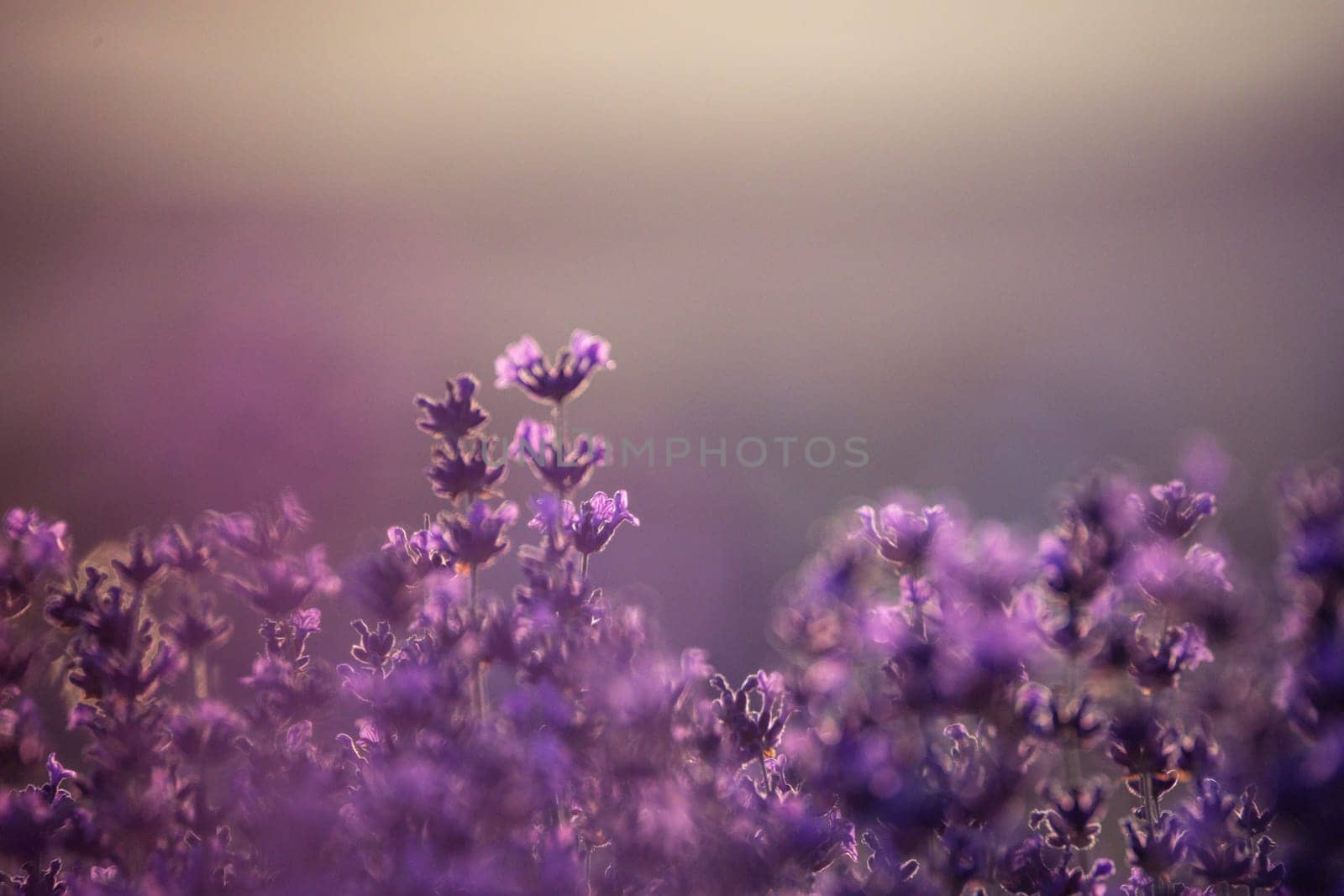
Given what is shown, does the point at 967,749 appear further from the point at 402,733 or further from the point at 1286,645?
the point at 402,733

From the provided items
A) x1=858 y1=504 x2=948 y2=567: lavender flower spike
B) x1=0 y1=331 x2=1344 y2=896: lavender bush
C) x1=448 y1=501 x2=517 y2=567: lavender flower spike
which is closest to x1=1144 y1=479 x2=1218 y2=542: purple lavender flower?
x1=0 y1=331 x2=1344 y2=896: lavender bush

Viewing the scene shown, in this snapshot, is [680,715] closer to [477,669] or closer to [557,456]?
[477,669]

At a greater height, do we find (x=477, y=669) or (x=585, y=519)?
(x=585, y=519)

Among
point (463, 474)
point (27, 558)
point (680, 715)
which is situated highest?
point (463, 474)

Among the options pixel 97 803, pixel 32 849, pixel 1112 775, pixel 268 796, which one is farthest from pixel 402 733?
pixel 1112 775

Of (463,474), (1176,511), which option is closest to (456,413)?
(463,474)

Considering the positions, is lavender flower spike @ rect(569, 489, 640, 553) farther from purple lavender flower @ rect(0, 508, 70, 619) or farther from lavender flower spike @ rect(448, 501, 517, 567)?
purple lavender flower @ rect(0, 508, 70, 619)

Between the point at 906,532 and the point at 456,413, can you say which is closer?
the point at 906,532
